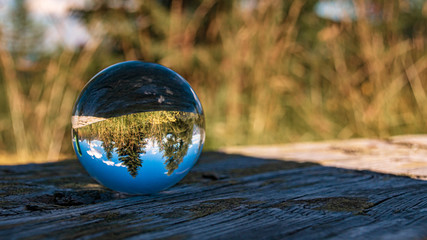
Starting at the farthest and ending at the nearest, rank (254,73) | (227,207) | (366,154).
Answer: (254,73) < (366,154) < (227,207)

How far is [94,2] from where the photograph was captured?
393 cm

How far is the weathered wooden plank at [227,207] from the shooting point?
71 centimetres

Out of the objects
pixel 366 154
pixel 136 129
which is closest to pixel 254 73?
pixel 366 154

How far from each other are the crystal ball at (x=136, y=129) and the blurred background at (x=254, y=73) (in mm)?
2254

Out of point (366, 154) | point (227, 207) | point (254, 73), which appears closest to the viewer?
point (227, 207)

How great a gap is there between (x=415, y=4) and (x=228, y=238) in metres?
3.90

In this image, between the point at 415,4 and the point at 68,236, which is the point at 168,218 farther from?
the point at 415,4

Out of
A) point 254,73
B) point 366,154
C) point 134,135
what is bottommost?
point 366,154

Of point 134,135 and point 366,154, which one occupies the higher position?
point 134,135

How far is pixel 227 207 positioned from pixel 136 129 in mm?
300

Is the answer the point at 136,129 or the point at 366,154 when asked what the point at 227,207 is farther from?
the point at 366,154

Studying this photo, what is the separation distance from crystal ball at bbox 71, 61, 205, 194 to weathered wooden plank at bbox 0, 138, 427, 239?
0.26ft

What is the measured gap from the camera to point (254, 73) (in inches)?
135

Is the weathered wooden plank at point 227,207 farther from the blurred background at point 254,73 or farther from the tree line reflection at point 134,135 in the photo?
the blurred background at point 254,73
